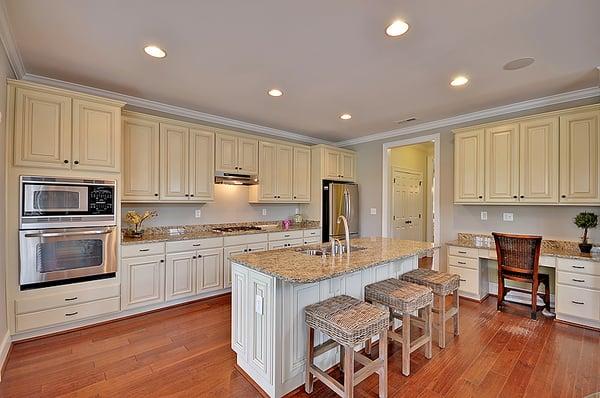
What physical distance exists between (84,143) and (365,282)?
3136mm

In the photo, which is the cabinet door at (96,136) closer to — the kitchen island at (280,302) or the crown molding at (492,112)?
the kitchen island at (280,302)

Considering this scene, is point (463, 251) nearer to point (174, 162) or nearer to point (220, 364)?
point (220, 364)

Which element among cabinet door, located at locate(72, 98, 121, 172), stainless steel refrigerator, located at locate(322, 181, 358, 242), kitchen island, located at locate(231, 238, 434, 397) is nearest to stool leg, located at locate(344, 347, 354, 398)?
kitchen island, located at locate(231, 238, 434, 397)

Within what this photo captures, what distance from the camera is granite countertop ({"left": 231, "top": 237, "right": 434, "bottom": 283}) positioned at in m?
1.86

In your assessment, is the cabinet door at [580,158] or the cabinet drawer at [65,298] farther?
the cabinet door at [580,158]

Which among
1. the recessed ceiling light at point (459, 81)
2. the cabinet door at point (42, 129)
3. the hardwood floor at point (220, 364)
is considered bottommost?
the hardwood floor at point (220, 364)

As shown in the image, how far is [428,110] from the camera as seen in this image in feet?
13.4

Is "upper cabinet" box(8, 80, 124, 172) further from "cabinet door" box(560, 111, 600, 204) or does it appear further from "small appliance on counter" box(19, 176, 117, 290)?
"cabinet door" box(560, 111, 600, 204)

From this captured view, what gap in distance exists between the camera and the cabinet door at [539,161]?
345 centimetres

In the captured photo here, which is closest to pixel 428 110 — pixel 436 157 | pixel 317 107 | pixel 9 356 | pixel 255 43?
pixel 436 157

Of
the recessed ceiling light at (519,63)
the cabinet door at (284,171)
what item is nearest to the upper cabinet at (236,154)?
the cabinet door at (284,171)

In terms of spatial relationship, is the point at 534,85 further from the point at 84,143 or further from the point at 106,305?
the point at 106,305

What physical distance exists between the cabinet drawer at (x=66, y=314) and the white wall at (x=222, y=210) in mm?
1156

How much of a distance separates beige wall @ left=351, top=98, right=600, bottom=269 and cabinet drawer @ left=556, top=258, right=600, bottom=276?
1.88 feet
